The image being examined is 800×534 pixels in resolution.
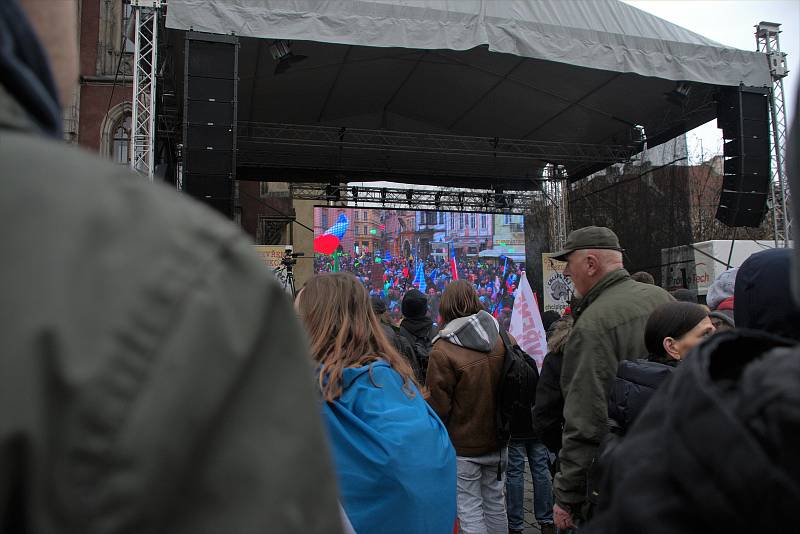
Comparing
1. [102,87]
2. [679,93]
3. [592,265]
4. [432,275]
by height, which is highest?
[102,87]

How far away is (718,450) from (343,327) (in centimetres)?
176

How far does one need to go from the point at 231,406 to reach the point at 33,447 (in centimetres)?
15

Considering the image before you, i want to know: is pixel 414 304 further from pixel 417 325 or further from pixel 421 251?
pixel 421 251

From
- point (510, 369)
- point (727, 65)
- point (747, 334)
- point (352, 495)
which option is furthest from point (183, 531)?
point (727, 65)

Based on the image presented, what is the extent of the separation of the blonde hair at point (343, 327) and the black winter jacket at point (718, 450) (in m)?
1.48

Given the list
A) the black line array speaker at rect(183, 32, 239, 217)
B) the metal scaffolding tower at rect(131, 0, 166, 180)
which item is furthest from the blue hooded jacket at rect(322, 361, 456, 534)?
the metal scaffolding tower at rect(131, 0, 166, 180)

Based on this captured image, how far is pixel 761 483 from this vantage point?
67 cm

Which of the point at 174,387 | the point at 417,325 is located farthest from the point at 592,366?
the point at 417,325

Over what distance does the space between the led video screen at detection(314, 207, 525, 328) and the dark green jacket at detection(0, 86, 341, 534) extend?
11.7m

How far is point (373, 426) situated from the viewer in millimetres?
2109

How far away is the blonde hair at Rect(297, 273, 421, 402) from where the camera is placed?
2.31m

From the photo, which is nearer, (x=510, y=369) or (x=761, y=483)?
(x=761, y=483)

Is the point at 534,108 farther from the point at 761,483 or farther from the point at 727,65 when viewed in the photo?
the point at 761,483

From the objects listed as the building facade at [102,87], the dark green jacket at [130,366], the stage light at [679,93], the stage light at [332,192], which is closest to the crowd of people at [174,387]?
the dark green jacket at [130,366]
